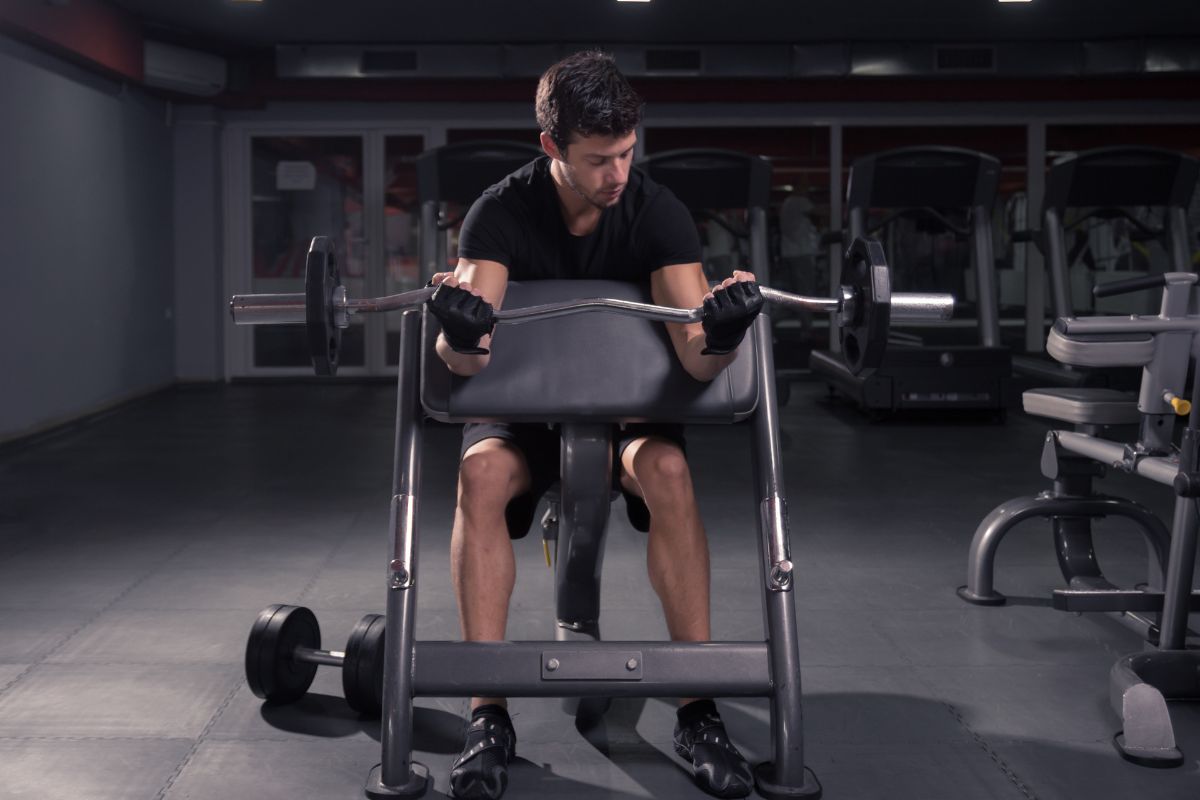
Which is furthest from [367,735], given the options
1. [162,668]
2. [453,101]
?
[453,101]

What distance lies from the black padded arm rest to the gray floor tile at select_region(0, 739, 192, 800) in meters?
0.67

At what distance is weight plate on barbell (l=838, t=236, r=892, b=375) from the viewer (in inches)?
62.2

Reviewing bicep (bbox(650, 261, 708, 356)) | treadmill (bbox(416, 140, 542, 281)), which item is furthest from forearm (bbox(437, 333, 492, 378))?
treadmill (bbox(416, 140, 542, 281))

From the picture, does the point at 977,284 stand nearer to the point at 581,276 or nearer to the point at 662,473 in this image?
the point at 581,276

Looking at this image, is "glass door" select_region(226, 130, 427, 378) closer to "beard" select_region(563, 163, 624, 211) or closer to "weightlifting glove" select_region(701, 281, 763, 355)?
"beard" select_region(563, 163, 624, 211)

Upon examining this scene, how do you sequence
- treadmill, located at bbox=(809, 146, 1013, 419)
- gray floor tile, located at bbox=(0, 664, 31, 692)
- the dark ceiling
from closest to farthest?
gray floor tile, located at bbox=(0, 664, 31, 692) → treadmill, located at bbox=(809, 146, 1013, 419) → the dark ceiling

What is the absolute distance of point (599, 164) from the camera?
1.70 m

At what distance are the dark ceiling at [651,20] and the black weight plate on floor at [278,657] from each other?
4.85 m

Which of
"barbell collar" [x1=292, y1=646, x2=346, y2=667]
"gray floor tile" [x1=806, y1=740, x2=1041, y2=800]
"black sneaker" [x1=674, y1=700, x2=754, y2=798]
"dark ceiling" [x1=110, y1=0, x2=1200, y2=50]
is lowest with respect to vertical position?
"gray floor tile" [x1=806, y1=740, x2=1041, y2=800]

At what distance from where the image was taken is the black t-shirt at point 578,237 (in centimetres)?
185

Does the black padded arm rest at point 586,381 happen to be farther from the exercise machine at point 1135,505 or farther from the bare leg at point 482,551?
the exercise machine at point 1135,505

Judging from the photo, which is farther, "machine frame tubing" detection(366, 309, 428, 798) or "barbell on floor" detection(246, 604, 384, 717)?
"barbell on floor" detection(246, 604, 384, 717)

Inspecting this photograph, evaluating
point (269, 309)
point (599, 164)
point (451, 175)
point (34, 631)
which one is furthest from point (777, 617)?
point (451, 175)

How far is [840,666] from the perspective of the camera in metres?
2.25
